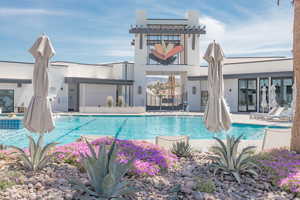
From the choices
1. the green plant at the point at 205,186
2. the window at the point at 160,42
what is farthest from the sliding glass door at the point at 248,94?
the green plant at the point at 205,186

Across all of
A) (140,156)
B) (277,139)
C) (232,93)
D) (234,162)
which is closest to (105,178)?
(140,156)

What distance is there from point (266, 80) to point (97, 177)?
2324cm

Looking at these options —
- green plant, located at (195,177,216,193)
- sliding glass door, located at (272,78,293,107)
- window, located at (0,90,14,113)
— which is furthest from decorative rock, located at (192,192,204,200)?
window, located at (0,90,14,113)

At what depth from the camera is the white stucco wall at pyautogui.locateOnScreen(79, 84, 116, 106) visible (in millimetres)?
25859

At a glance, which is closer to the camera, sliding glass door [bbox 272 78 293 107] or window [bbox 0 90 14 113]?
window [bbox 0 90 14 113]

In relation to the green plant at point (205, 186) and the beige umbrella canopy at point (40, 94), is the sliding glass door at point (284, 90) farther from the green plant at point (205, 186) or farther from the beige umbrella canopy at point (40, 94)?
the beige umbrella canopy at point (40, 94)

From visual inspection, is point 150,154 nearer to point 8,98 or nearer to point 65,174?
point 65,174

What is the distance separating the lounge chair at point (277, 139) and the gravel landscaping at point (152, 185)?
245 centimetres

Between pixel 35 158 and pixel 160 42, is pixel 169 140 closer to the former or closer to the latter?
pixel 35 158

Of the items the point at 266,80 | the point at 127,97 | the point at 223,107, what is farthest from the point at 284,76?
the point at 223,107

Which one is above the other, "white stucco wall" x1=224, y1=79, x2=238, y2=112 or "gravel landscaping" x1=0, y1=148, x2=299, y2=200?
"white stucco wall" x1=224, y1=79, x2=238, y2=112

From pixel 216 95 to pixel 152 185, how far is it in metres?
2.81

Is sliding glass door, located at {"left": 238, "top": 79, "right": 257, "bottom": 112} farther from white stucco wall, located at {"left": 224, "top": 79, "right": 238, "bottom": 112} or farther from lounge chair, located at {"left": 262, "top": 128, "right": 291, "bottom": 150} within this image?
lounge chair, located at {"left": 262, "top": 128, "right": 291, "bottom": 150}

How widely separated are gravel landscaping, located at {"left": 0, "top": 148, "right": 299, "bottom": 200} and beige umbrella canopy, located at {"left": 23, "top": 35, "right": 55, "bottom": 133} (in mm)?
792
